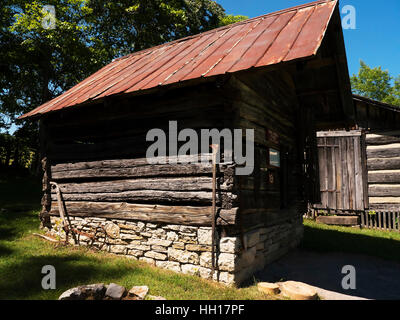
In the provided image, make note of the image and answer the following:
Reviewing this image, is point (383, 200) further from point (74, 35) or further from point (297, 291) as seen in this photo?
point (74, 35)

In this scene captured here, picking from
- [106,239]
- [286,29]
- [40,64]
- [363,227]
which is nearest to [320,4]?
[286,29]

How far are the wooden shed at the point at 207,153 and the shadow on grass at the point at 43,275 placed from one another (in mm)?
790

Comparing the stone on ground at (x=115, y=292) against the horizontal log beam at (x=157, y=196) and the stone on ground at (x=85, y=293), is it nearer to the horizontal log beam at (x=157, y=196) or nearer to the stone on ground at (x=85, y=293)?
the stone on ground at (x=85, y=293)

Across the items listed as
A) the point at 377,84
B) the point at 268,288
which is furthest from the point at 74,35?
the point at 377,84

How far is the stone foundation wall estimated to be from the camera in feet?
16.3

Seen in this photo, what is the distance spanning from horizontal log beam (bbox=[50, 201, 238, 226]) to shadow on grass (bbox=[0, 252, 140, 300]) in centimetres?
103

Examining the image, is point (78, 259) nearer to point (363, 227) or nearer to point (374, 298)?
point (374, 298)

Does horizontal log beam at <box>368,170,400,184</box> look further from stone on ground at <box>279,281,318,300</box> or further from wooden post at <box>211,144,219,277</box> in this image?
wooden post at <box>211,144,219,277</box>

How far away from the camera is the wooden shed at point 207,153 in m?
5.05

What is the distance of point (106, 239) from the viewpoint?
6.62 m

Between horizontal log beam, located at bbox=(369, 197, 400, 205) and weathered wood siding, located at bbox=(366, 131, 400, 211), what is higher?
weathered wood siding, located at bbox=(366, 131, 400, 211)

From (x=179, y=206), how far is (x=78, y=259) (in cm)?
246

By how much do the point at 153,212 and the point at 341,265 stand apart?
173 inches

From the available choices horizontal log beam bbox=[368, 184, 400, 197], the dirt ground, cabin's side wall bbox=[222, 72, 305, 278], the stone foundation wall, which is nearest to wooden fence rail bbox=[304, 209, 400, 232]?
horizontal log beam bbox=[368, 184, 400, 197]
